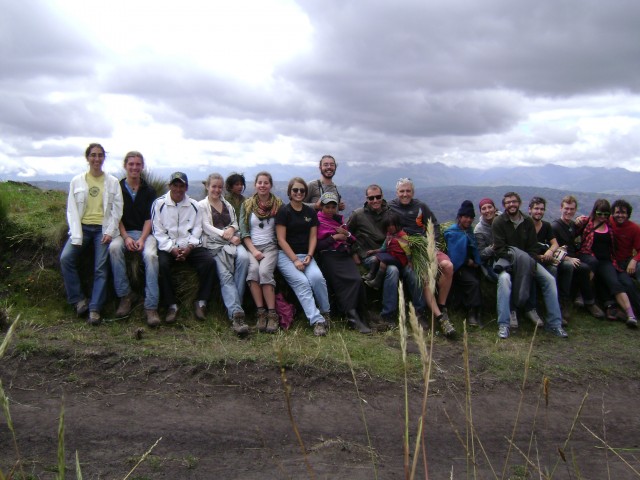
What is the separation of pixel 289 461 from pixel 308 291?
3.32m

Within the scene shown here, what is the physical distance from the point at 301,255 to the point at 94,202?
3.25 m

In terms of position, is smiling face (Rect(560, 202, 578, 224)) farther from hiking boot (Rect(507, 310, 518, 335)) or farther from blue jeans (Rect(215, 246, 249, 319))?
blue jeans (Rect(215, 246, 249, 319))

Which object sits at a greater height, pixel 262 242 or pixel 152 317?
pixel 262 242

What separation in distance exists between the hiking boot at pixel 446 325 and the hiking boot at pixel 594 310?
3002 millimetres

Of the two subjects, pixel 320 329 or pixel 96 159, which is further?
pixel 96 159

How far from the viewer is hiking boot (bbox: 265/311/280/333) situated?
6.68m

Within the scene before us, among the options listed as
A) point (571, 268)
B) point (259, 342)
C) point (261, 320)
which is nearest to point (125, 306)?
point (261, 320)

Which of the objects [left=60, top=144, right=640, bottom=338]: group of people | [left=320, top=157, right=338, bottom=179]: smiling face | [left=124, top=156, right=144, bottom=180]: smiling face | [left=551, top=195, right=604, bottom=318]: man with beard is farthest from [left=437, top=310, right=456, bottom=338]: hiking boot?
[left=124, top=156, right=144, bottom=180]: smiling face

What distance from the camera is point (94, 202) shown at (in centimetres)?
693

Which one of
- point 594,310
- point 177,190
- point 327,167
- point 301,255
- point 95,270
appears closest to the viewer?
point 95,270

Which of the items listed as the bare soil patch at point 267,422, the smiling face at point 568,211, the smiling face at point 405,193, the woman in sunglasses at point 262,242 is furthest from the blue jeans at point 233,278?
the smiling face at point 568,211

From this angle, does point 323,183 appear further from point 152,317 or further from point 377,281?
point 152,317

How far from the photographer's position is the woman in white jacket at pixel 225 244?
700cm

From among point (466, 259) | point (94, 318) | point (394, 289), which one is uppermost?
point (466, 259)
